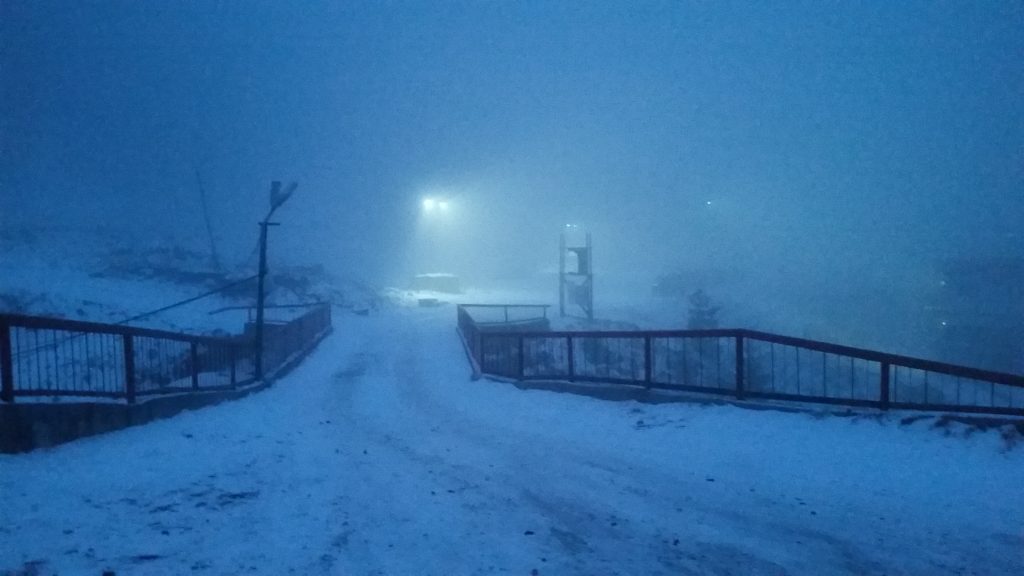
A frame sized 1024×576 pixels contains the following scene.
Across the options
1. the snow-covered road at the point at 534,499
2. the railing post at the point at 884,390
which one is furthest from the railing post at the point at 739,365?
the railing post at the point at 884,390

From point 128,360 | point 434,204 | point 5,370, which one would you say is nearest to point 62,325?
point 5,370

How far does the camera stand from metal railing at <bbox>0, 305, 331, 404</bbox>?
8125 millimetres

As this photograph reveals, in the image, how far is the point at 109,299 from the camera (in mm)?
33812

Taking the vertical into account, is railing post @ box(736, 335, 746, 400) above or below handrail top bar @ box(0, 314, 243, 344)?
below

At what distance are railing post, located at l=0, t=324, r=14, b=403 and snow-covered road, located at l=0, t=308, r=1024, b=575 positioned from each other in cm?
75

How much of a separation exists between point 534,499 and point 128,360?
6738 mm

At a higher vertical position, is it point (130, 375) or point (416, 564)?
point (130, 375)

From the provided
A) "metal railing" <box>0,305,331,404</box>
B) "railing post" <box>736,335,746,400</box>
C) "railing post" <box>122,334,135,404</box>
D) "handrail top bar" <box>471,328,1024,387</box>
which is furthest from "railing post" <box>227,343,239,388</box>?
"railing post" <box>736,335,746,400</box>

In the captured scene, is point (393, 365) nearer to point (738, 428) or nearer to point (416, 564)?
point (738, 428)

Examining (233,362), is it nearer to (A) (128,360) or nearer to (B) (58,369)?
(B) (58,369)

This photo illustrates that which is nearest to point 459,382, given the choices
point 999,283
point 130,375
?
point 130,375

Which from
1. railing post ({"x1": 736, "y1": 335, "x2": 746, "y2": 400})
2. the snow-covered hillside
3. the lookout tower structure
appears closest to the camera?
railing post ({"x1": 736, "y1": 335, "x2": 746, "y2": 400})

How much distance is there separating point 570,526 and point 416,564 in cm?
155

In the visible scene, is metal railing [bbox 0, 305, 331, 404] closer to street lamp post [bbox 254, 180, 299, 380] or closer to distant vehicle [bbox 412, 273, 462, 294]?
street lamp post [bbox 254, 180, 299, 380]
